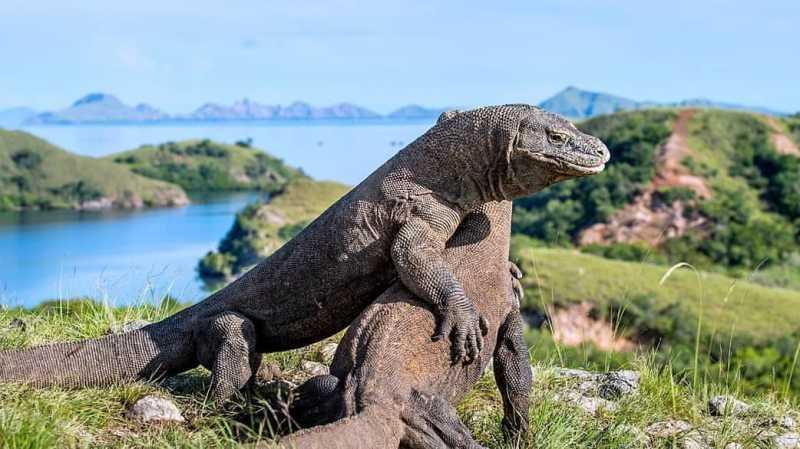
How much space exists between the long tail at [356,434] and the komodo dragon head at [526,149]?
6.00ft

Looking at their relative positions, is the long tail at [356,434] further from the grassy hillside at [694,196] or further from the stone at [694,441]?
the grassy hillside at [694,196]

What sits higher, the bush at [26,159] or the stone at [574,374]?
the stone at [574,374]

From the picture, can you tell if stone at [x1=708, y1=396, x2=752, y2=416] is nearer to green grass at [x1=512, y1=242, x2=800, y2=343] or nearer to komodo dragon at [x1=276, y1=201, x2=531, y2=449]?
komodo dragon at [x1=276, y1=201, x2=531, y2=449]

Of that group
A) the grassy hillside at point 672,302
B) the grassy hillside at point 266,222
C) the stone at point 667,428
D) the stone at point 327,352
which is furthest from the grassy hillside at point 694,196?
the stone at point 667,428

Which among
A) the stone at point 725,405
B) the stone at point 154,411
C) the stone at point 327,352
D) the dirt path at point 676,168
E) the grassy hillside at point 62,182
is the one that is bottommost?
the grassy hillside at point 62,182

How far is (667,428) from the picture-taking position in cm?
754

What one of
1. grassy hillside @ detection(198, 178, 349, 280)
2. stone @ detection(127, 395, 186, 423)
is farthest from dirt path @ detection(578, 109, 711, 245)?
stone @ detection(127, 395, 186, 423)

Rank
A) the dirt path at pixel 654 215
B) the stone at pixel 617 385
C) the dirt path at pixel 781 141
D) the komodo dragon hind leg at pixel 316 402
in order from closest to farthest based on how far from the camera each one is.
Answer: the komodo dragon hind leg at pixel 316 402 → the stone at pixel 617 385 → the dirt path at pixel 654 215 → the dirt path at pixel 781 141

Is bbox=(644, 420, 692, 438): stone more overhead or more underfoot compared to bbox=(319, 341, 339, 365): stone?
more overhead

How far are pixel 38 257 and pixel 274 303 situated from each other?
97.8m

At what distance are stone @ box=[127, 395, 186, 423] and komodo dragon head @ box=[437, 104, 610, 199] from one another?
2.70m

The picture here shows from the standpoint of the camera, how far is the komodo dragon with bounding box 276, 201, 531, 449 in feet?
17.6

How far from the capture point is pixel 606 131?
126438mm

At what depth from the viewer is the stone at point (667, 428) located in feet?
23.9
